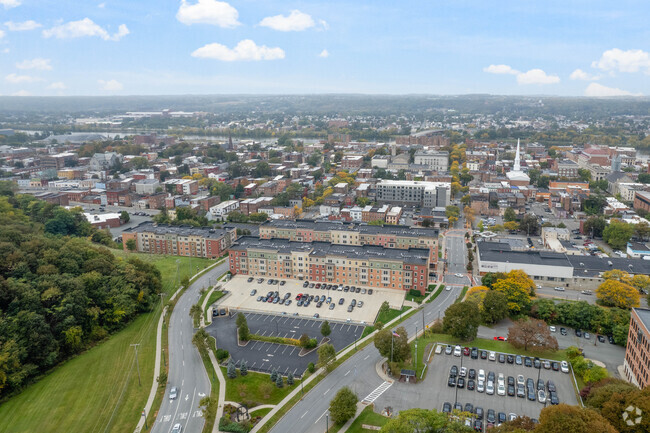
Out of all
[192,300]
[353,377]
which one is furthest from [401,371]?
[192,300]

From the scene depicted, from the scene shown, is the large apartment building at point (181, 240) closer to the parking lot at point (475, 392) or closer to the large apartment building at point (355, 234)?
the large apartment building at point (355, 234)

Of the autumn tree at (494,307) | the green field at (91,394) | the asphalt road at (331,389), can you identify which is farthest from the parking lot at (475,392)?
the green field at (91,394)

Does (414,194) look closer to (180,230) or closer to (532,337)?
(180,230)

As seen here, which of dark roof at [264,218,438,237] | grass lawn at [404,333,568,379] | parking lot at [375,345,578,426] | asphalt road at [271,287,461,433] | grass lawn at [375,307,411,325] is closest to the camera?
asphalt road at [271,287,461,433]

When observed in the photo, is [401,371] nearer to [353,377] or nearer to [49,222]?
[353,377]

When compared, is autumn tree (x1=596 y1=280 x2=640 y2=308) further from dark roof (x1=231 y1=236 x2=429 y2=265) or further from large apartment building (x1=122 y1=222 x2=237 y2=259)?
large apartment building (x1=122 y1=222 x2=237 y2=259)

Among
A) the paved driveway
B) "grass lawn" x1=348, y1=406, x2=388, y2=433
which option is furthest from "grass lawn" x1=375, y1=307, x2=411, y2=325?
"grass lawn" x1=348, y1=406, x2=388, y2=433
